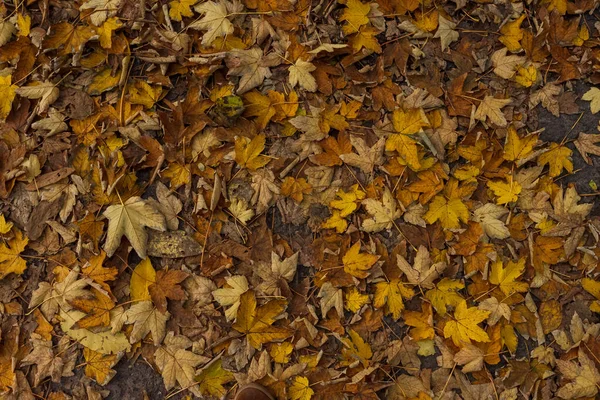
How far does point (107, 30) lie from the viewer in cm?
227

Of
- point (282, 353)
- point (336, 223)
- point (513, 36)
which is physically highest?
point (513, 36)

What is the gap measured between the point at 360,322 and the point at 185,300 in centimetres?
73

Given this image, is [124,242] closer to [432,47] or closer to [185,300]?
[185,300]

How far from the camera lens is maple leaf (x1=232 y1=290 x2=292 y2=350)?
2.10 meters

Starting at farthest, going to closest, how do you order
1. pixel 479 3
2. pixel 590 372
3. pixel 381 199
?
pixel 479 3, pixel 381 199, pixel 590 372

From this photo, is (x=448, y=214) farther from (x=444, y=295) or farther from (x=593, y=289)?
(x=593, y=289)

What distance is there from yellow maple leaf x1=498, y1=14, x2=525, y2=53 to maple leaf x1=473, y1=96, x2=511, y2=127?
0.27m

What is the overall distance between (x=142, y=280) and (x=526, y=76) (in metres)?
1.89

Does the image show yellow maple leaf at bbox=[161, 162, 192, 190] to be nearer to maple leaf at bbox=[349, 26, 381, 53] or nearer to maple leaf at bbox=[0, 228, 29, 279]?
maple leaf at bbox=[0, 228, 29, 279]

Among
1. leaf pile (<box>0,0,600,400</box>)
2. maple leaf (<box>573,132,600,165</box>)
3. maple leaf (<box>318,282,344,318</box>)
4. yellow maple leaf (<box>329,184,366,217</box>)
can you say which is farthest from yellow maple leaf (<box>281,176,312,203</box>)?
maple leaf (<box>573,132,600,165</box>)

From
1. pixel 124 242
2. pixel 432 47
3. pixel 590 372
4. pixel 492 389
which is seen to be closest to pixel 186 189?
pixel 124 242

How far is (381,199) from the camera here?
2.21 meters

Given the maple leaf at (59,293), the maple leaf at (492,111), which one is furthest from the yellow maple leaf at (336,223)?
the maple leaf at (59,293)

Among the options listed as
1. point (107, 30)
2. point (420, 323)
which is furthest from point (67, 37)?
point (420, 323)
